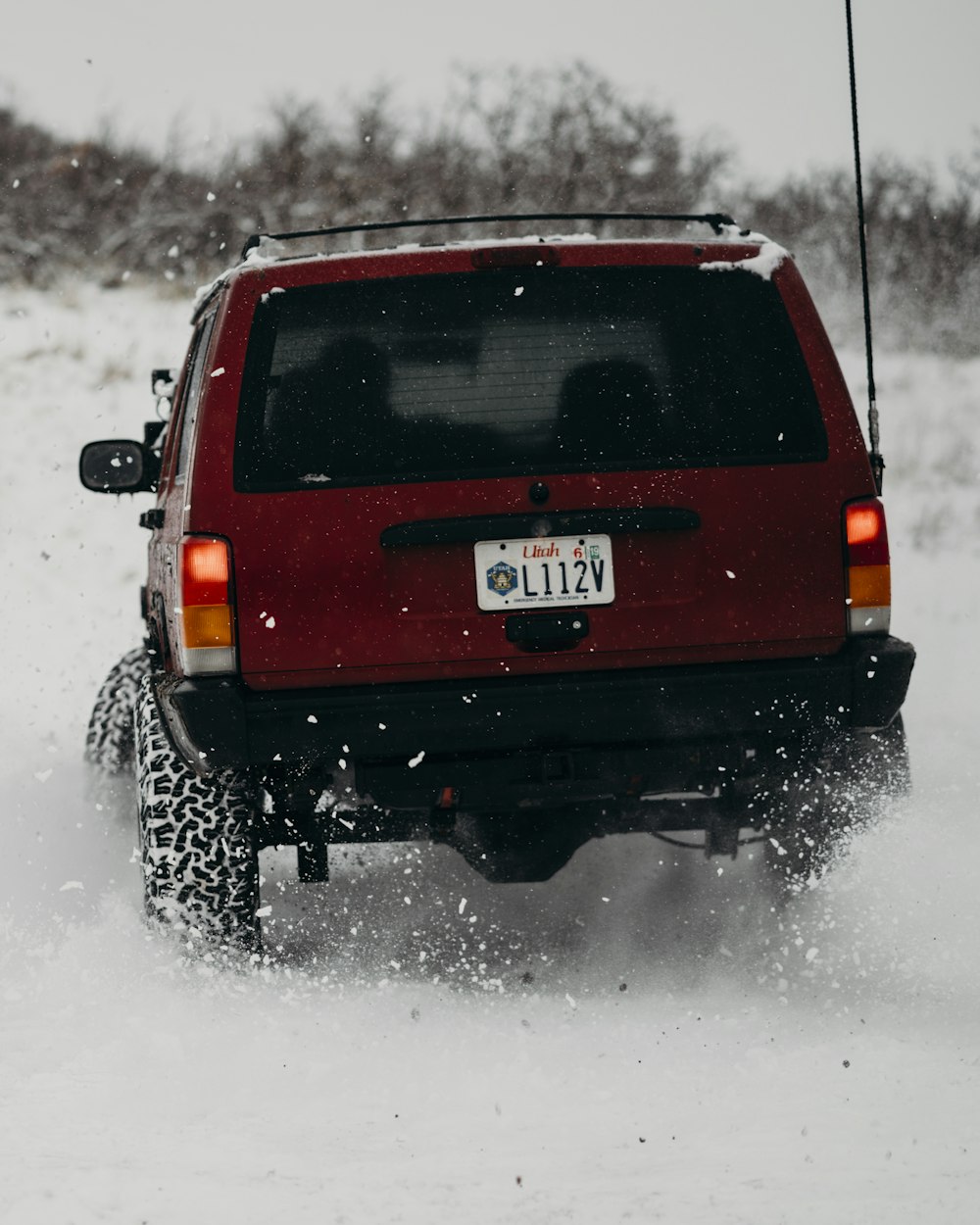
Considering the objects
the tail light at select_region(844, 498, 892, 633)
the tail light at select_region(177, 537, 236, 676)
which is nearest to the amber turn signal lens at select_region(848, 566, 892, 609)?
the tail light at select_region(844, 498, 892, 633)

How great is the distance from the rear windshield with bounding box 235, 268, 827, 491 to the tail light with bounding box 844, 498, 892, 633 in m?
0.18

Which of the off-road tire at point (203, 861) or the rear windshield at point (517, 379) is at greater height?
the rear windshield at point (517, 379)

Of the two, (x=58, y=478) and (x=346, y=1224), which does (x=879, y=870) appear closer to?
(x=346, y=1224)

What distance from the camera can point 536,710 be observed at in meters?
4.14

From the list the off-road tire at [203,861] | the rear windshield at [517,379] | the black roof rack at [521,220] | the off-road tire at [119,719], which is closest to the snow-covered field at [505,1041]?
the off-road tire at [203,861]

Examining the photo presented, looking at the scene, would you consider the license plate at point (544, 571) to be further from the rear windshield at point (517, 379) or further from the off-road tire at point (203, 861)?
the off-road tire at point (203, 861)

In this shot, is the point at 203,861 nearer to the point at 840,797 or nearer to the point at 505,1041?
the point at 505,1041

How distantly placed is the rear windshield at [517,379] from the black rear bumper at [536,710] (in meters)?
0.52

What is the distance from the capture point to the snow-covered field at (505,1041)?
3.10 meters

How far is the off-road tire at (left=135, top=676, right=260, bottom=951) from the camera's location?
4.39 m

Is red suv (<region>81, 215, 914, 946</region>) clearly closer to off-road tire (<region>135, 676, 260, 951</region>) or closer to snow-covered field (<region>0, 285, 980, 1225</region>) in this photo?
off-road tire (<region>135, 676, 260, 951</region>)

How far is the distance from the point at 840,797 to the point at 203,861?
1.74 meters

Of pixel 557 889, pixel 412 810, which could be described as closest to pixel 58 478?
pixel 557 889

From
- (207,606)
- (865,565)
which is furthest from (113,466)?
(865,565)
